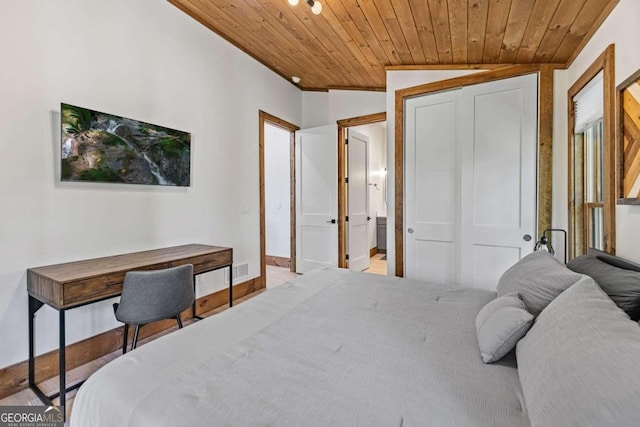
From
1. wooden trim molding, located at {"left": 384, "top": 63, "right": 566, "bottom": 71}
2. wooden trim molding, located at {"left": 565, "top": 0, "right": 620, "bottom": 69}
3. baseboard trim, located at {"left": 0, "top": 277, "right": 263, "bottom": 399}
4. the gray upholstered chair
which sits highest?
wooden trim molding, located at {"left": 384, "top": 63, "right": 566, "bottom": 71}

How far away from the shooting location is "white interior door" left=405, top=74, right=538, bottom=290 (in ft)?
9.24

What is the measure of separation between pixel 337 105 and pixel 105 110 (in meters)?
3.04

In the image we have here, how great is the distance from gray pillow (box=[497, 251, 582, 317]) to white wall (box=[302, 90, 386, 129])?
3207mm

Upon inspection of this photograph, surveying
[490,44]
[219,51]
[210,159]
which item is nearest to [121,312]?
[210,159]

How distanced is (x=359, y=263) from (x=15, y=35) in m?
4.38

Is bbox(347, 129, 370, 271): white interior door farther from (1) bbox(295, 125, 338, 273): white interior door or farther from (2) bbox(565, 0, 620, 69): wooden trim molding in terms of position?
(2) bbox(565, 0, 620, 69): wooden trim molding

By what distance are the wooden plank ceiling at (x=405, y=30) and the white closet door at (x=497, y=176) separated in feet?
1.19

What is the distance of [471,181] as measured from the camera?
118 inches

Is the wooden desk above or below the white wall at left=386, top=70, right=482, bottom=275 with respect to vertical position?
below

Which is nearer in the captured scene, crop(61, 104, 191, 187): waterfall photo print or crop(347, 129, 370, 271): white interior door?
crop(61, 104, 191, 187): waterfall photo print

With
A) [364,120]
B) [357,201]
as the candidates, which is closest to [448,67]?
[364,120]

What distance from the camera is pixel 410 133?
3.34m

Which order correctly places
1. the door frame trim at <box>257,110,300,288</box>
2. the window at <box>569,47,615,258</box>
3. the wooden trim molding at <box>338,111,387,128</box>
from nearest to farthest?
the window at <box>569,47,615,258</box> → the door frame trim at <box>257,110,300,288</box> → the wooden trim molding at <box>338,111,387,128</box>

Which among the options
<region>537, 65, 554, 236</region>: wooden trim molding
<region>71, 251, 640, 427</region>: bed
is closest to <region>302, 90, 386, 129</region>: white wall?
<region>537, 65, 554, 236</region>: wooden trim molding
